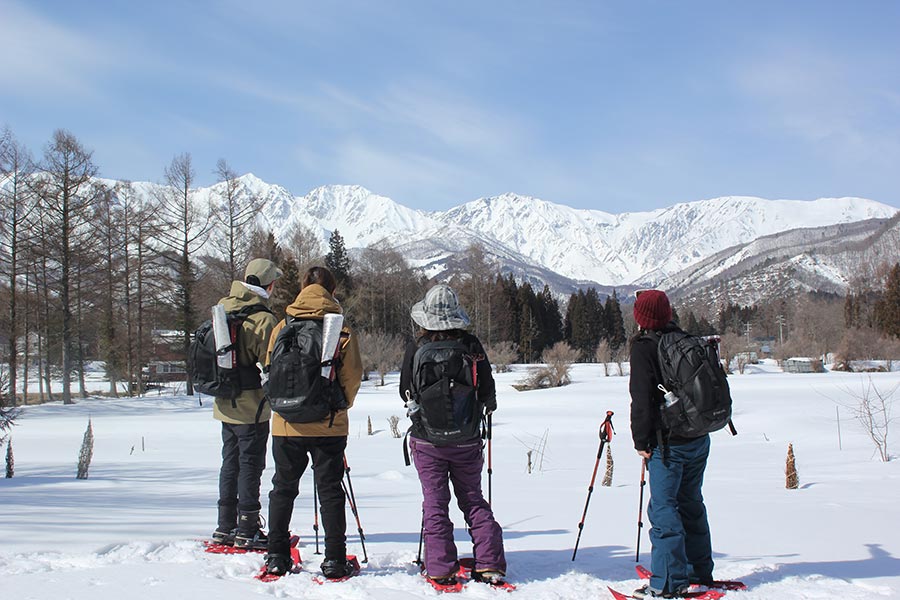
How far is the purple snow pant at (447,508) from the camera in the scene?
3760mm

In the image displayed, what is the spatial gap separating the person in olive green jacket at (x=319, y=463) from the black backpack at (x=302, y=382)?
67mm

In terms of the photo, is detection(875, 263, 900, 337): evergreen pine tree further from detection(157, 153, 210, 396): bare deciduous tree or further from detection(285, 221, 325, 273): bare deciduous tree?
detection(157, 153, 210, 396): bare deciduous tree

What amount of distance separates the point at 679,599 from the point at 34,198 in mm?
28759

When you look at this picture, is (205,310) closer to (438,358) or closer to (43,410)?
(43,410)

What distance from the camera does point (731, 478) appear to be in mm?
11891

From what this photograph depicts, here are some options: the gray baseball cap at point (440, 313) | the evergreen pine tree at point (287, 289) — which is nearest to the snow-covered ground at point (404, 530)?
the gray baseball cap at point (440, 313)

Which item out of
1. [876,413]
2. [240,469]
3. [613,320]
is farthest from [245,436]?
[613,320]

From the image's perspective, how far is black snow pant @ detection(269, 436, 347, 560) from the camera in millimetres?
3857

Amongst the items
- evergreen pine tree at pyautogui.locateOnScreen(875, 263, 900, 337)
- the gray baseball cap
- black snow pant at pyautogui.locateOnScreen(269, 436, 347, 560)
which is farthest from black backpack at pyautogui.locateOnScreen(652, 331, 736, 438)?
evergreen pine tree at pyautogui.locateOnScreen(875, 263, 900, 337)

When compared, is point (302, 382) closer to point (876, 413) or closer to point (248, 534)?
point (248, 534)

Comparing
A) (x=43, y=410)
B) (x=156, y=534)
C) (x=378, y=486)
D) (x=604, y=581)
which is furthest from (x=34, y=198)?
(x=604, y=581)

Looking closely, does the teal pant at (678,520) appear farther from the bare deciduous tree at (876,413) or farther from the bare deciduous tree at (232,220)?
the bare deciduous tree at (232,220)

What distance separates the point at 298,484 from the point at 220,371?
1.00 m

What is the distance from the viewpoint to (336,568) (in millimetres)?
3754
